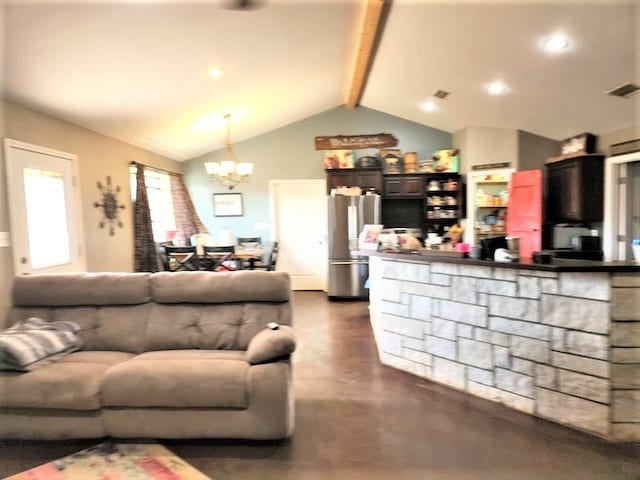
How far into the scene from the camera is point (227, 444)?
233 centimetres

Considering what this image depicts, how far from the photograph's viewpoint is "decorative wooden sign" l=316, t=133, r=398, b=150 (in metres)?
5.58

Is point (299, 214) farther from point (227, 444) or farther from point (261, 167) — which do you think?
point (227, 444)

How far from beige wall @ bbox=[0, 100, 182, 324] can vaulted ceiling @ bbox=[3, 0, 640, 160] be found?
140 mm

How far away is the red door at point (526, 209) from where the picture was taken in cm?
515

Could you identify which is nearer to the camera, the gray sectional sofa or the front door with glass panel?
the gray sectional sofa

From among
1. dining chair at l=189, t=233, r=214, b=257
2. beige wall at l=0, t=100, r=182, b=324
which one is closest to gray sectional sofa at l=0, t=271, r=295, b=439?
beige wall at l=0, t=100, r=182, b=324

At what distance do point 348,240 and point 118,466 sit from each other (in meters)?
4.57

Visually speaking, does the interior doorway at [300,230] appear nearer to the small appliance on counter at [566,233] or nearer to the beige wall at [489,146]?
the beige wall at [489,146]

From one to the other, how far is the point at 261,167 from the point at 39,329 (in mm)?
5123

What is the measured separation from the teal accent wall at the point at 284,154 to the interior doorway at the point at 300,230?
0.19 metres

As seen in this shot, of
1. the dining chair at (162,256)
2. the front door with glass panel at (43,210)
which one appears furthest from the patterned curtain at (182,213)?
the front door with glass panel at (43,210)

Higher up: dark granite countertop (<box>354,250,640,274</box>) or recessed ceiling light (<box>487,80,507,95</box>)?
recessed ceiling light (<box>487,80,507,95</box>)

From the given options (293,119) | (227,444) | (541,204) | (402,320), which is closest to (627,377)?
(402,320)

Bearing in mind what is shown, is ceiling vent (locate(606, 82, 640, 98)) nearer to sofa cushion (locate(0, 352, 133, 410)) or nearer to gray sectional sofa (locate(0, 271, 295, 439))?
gray sectional sofa (locate(0, 271, 295, 439))
